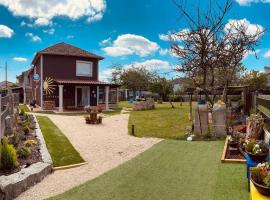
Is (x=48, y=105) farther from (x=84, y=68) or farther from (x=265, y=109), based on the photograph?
(x=265, y=109)

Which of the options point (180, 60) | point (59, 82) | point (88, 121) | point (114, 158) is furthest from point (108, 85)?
point (114, 158)

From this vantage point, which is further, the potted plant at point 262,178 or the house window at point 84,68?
the house window at point 84,68

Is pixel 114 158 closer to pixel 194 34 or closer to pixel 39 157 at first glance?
pixel 39 157

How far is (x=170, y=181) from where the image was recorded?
6215 millimetres

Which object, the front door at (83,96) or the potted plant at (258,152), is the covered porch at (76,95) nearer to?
the front door at (83,96)

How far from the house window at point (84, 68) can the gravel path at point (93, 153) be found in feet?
48.1

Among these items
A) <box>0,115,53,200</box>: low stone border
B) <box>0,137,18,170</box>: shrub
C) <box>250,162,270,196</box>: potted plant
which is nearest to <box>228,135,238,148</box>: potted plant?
<box>250,162,270,196</box>: potted plant

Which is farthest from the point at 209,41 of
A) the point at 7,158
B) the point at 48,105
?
the point at 48,105

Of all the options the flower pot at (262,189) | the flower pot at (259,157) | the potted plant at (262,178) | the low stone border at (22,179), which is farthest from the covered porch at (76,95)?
the flower pot at (262,189)

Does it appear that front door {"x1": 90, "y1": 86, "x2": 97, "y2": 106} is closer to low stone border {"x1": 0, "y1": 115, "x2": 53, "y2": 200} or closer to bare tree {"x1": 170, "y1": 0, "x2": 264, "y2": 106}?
bare tree {"x1": 170, "y1": 0, "x2": 264, "y2": 106}

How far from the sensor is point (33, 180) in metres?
6.54

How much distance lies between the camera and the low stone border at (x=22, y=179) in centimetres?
560

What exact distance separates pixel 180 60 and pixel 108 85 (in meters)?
16.1

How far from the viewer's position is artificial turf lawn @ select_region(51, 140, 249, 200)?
5387mm
